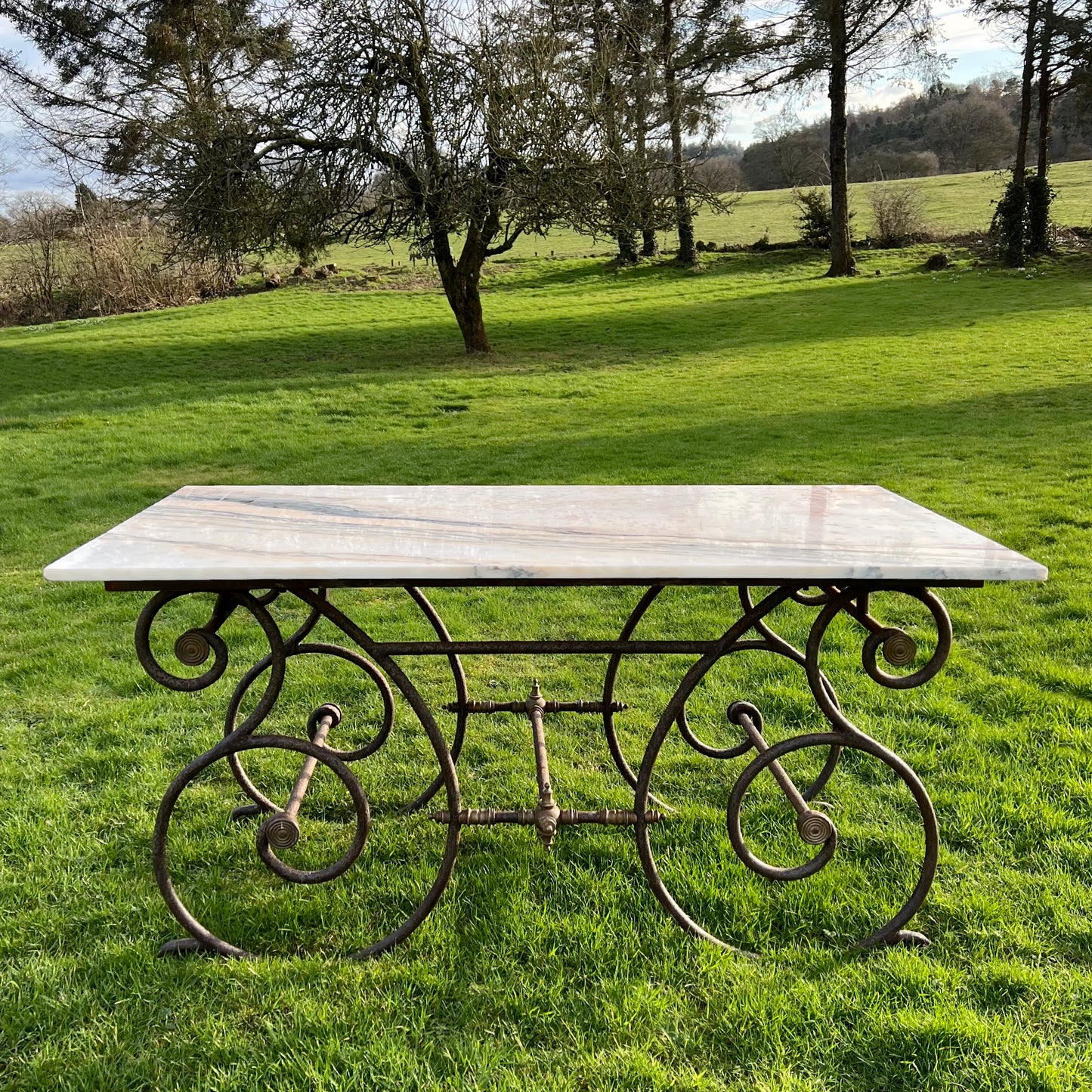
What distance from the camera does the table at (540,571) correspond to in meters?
1.84

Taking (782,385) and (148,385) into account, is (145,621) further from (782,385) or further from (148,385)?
(148,385)

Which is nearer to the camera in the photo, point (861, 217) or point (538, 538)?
point (538, 538)

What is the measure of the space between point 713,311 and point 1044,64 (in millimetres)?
11296

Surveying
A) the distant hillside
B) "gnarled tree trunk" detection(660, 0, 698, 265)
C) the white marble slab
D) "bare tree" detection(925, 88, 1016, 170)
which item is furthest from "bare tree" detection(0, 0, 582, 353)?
"bare tree" detection(925, 88, 1016, 170)

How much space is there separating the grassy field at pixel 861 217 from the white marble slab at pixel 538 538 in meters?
23.0

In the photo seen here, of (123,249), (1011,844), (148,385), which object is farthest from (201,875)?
(123,249)

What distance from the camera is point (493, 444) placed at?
9164mm

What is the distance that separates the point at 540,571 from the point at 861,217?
34491 mm

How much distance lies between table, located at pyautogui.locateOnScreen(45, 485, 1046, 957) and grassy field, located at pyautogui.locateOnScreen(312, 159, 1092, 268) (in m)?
23.2

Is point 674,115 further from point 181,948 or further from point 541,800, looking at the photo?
point 181,948

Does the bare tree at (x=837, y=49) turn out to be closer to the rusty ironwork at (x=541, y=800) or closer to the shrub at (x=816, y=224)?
the shrub at (x=816, y=224)

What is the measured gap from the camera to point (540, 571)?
180cm

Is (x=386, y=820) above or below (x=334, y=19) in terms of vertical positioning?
below

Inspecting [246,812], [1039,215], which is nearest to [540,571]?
[246,812]
